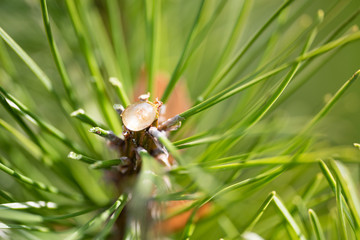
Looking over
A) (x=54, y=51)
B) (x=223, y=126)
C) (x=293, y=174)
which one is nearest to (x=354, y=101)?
(x=293, y=174)

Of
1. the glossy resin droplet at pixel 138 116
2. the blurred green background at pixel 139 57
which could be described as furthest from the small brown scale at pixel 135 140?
the blurred green background at pixel 139 57

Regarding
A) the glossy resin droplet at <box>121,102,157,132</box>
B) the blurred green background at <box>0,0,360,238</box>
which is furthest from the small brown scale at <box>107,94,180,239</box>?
the blurred green background at <box>0,0,360,238</box>

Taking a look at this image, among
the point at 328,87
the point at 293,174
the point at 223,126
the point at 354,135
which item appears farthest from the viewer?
the point at 328,87

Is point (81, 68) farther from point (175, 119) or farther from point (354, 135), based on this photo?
point (354, 135)

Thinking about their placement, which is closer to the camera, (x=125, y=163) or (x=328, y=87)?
(x=125, y=163)

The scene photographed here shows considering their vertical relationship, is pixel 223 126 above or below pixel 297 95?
below

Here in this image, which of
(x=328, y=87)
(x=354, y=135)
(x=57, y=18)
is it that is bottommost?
(x=354, y=135)

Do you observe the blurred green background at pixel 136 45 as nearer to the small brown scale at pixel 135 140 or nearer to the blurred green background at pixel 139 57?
the blurred green background at pixel 139 57

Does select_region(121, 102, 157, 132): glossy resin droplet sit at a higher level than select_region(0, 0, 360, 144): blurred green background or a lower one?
lower

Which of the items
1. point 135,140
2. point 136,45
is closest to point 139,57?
point 136,45

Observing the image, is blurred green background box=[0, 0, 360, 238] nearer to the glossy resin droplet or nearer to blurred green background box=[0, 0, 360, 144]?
blurred green background box=[0, 0, 360, 144]
